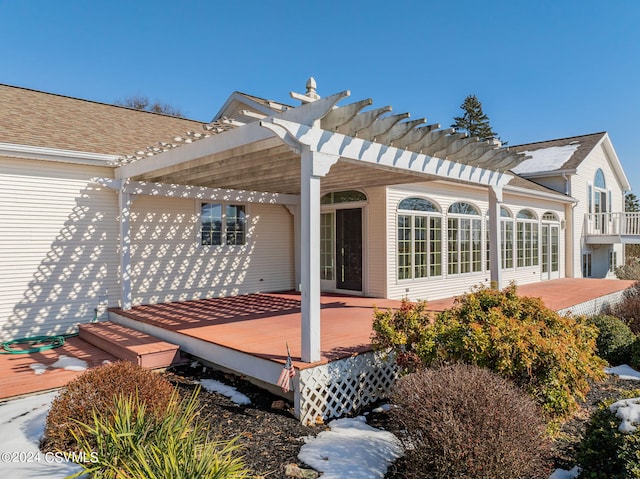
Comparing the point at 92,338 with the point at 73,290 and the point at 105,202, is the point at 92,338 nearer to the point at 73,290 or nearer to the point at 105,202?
the point at 73,290

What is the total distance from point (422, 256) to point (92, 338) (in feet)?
24.3

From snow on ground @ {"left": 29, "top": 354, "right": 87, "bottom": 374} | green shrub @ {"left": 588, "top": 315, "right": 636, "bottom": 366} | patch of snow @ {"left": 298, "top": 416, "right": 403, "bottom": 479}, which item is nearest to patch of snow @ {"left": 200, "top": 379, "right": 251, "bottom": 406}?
patch of snow @ {"left": 298, "top": 416, "right": 403, "bottom": 479}

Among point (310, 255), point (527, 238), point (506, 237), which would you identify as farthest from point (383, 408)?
point (527, 238)

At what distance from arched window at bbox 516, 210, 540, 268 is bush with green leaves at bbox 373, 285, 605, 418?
375 inches

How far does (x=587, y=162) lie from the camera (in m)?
17.9

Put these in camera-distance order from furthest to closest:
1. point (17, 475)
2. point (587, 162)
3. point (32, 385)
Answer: point (587, 162) < point (32, 385) < point (17, 475)

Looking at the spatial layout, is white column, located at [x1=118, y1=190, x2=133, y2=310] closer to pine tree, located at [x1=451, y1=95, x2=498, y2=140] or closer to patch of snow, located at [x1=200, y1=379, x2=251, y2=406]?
patch of snow, located at [x1=200, y1=379, x2=251, y2=406]

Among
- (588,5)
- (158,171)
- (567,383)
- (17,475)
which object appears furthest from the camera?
(588,5)

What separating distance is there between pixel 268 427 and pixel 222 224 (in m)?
6.50

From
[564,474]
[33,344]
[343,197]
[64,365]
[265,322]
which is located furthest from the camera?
[343,197]

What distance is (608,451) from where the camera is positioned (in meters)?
2.84

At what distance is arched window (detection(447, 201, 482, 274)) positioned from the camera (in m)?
11.1

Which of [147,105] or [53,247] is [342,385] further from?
[147,105]

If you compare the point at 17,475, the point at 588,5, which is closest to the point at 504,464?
the point at 17,475
